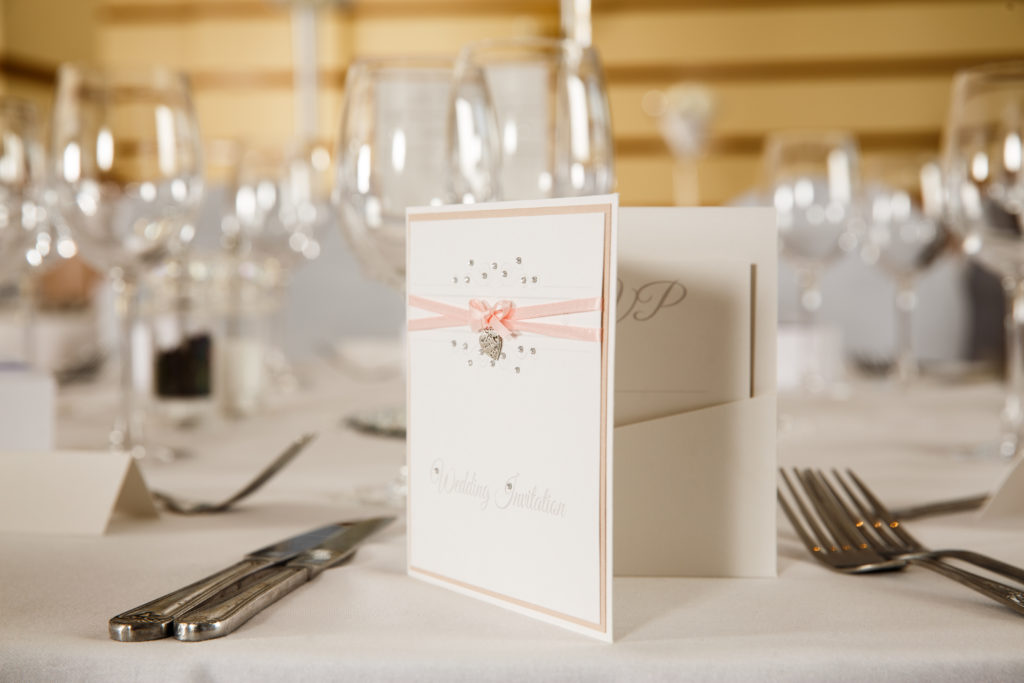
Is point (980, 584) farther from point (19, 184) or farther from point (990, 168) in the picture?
point (19, 184)

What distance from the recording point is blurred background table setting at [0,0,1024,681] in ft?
1.31

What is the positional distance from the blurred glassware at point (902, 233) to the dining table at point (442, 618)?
67 centimetres

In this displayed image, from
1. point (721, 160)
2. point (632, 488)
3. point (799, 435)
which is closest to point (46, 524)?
point (632, 488)

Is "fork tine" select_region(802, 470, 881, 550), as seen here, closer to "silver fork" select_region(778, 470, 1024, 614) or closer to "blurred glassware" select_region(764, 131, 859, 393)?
"silver fork" select_region(778, 470, 1024, 614)

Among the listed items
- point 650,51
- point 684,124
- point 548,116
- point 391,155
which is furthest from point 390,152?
point 650,51

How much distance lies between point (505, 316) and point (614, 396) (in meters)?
0.06

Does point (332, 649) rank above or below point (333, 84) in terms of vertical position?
below

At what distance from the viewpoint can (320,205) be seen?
1.50 metres

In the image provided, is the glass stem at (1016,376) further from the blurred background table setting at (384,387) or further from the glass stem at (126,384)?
the glass stem at (126,384)

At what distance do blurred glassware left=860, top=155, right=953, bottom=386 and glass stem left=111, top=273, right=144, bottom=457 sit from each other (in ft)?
3.16

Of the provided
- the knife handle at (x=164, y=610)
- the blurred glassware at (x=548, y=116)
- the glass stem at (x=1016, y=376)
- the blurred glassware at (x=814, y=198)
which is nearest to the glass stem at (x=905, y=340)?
the blurred glassware at (x=814, y=198)

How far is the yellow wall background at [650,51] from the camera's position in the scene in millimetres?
4508

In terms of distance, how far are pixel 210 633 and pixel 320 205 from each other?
1.17m

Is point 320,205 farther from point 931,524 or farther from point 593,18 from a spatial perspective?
point 593,18
